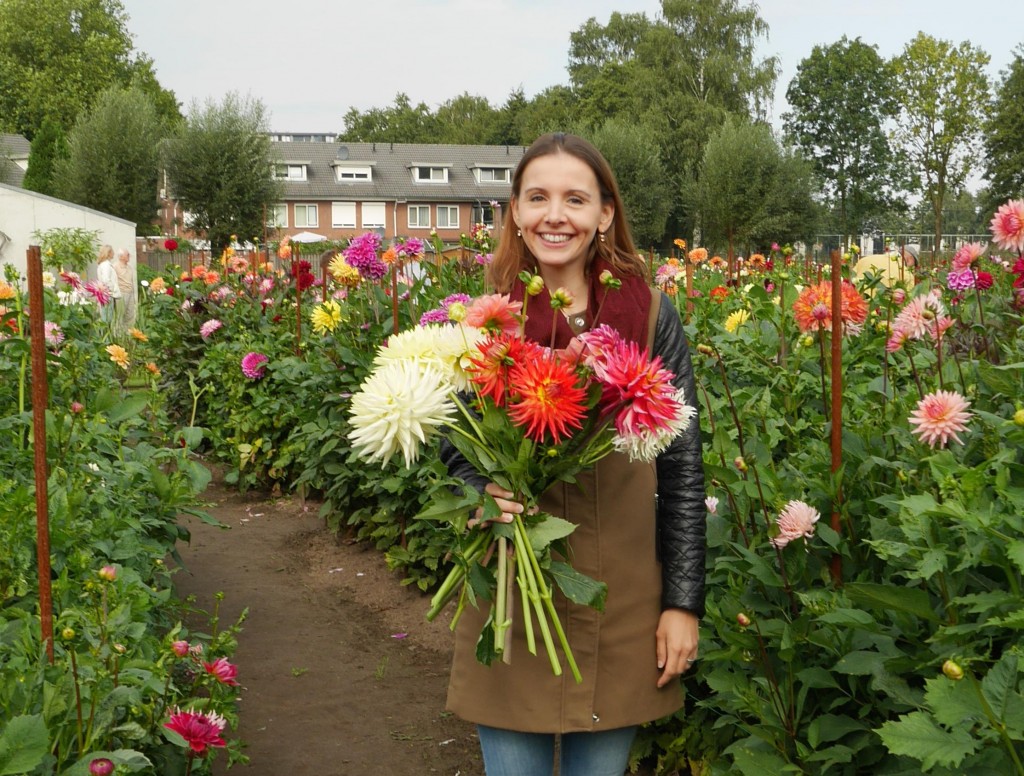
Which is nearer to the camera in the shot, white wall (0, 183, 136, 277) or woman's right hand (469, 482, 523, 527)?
woman's right hand (469, 482, 523, 527)

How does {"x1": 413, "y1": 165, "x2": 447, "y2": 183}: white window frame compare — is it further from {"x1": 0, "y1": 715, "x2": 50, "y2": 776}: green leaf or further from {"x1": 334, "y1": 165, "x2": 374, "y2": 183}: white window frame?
{"x1": 0, "y1": 715, "x2": 50, "y2": 776}: green leaf

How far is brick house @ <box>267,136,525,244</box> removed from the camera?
59281mm

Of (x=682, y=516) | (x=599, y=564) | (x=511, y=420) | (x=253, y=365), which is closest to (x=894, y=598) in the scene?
(x=682, y=516)

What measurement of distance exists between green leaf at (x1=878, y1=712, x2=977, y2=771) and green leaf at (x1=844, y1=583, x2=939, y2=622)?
0.20m

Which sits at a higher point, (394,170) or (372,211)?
(394,170)

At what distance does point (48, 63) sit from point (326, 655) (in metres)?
56.9

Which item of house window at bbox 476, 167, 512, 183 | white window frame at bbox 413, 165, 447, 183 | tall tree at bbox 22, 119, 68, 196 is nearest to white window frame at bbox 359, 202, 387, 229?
white window frame at bbox 413, 165, 447, 183

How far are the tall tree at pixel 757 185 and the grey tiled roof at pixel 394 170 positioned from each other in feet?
70.0

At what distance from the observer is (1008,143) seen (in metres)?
41.6

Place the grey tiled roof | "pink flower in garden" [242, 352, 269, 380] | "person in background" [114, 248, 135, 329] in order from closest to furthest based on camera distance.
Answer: "pink flower in garden" [242, 352, 269, 380], "person in background" [114, 248, 135, 329], the grey tiled roof

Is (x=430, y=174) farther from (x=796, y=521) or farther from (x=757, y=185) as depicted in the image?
(x=796, y=521)

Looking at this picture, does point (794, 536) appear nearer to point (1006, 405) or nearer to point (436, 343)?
point (1006, 405)

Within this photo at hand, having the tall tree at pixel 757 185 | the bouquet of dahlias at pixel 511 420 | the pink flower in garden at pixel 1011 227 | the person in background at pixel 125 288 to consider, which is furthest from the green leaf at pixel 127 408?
the tall tree at pixel 757 185

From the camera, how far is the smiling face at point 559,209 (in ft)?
6.41
